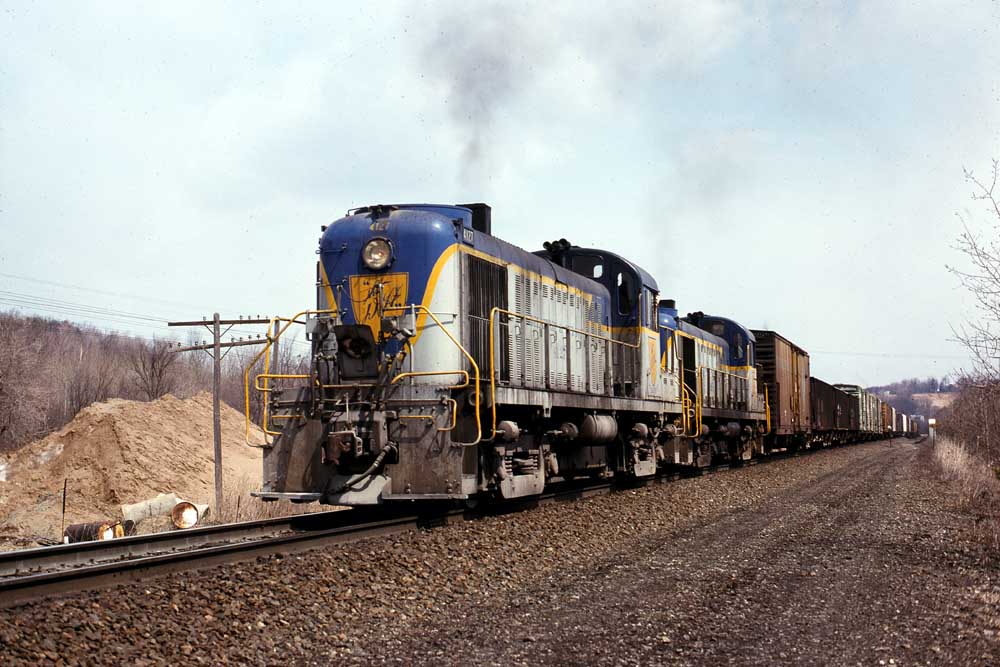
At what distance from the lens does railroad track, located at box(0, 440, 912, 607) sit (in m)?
6.09

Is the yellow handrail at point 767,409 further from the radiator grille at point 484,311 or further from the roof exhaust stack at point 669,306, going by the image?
the radiator grille at point 484,311

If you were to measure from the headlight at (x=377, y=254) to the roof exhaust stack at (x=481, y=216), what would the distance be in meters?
1.79

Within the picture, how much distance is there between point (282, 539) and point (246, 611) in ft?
7.18

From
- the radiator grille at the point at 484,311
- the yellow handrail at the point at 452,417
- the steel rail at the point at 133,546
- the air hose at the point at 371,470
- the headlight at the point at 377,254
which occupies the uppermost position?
the headlight at the point at 377,254

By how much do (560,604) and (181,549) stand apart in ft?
12.6

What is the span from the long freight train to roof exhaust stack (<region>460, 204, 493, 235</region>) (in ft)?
0.09

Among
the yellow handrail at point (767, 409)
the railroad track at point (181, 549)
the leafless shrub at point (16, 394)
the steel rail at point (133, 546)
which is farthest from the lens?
the leafless shrub at point (16, 394)

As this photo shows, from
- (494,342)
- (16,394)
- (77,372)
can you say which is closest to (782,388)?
(494,342)

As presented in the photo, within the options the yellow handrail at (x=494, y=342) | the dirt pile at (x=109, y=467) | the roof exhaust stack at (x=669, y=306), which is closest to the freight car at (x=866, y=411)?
the roof exhaust stack at (x=669, y=306)

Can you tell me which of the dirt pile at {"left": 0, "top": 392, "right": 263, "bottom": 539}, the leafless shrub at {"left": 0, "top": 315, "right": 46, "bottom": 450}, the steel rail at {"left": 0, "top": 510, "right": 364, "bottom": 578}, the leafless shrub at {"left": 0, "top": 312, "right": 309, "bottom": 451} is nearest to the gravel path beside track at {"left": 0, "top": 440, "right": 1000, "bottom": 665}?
the steel rail at {"left": 0, "top": 510, "right": 364, "bottom": 578}

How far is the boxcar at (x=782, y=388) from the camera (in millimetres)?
28625

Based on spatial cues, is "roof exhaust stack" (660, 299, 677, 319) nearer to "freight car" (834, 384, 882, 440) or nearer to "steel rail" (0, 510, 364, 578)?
"steel rail" (0, 510, 364, 578)

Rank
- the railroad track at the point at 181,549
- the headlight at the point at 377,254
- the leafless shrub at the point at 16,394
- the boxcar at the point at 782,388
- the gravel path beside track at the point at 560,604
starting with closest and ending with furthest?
the gravel path beside track at the point at 560,604
the railroad track at the point at 181,549
the headlight at the point at 377,254
the boxcar at the point at 782,388
the leafless shrub at the point at 16,394

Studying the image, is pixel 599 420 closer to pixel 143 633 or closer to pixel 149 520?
pixel 149 520
